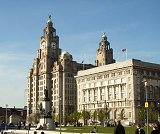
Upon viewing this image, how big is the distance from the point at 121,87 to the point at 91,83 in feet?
66.5

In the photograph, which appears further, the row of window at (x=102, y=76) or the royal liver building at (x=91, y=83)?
the row of window at (x=102, y=76)

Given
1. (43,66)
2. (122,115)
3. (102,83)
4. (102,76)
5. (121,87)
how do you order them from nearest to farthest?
(122,115)
(121,87)
(102,83)
(102,76)
(43,66)

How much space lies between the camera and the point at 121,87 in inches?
5394

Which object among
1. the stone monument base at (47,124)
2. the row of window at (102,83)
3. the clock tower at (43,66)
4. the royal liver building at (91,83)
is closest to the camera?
the stone monument base at (47,124)

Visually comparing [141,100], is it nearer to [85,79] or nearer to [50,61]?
[85,79]

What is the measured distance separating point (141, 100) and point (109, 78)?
1718 cm

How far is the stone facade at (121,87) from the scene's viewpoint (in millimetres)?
132250

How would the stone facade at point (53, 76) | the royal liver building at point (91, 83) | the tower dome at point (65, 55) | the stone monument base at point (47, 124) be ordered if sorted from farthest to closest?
the tower dome at point (65, 55) < the stone facade at point (53, 76) < the royal liver building at point (91, 83) < the stone monument base at point (47, 124)

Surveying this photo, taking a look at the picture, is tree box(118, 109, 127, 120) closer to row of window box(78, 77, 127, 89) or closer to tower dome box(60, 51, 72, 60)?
row of window box(78, 77, 127, 89)

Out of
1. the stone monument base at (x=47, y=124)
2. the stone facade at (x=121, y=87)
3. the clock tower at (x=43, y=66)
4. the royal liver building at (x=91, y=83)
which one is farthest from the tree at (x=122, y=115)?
the clock tower at (x=43, y=66)

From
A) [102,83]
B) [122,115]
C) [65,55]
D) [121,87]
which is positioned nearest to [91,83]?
[102,83]

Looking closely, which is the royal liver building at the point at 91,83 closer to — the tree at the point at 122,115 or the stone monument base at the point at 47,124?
the tree at the point at 122,115

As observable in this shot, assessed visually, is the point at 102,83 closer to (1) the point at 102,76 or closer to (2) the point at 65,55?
(1) the point at 102,76

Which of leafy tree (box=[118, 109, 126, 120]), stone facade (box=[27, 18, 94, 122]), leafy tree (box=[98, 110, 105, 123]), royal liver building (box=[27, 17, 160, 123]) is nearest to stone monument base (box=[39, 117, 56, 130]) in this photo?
royal liver building (box=[27, 17, 160, 123])
